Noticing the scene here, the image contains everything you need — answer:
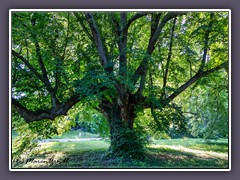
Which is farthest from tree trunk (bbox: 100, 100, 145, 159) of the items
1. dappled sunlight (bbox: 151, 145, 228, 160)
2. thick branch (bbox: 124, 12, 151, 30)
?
thick branch (bbox: 124, 12, 151, 30)

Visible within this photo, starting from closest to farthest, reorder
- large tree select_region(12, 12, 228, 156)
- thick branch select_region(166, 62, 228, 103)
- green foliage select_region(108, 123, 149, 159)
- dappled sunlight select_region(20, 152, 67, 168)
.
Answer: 1. dappled sunlight select_region(20, 152, 67, 168)
2. large tree select_region(12, 12, 228, 156)
3. green foliage select_region(108, 123, 149, 159)
4. thick branch select_region(166, 62, 228, 103)

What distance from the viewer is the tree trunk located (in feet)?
12.0

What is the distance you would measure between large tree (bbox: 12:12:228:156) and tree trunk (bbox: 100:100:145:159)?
1cm

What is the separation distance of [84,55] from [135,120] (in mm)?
1260

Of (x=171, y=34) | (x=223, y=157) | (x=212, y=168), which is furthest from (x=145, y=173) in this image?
(x=171, y=34)

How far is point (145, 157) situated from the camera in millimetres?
3422

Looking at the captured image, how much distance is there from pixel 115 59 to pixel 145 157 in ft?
4.42

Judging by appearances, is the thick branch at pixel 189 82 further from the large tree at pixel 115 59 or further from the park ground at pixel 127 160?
the park ground at pixel 127 160

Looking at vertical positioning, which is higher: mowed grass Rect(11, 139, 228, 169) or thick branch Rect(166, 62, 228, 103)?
thick branch Rect(166, 62, 228, 103)

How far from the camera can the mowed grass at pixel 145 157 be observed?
2.84 metres

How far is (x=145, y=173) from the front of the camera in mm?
2586

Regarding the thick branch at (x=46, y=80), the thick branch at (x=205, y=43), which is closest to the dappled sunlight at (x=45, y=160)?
the thick branch at (x=46, y=80)

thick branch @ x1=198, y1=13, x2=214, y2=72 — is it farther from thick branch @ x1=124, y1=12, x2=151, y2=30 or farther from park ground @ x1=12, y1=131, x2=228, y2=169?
park ground @ x1=12, y1=131, x2=228, y2=169
